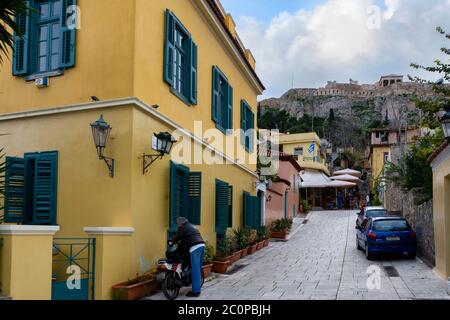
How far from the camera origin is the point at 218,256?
532 inches

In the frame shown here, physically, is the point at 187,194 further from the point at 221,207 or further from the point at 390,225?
the point at 390,225

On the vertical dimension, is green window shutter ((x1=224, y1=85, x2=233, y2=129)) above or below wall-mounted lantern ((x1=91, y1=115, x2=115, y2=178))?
above

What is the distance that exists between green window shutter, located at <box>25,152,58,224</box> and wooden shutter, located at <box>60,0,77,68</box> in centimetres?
185

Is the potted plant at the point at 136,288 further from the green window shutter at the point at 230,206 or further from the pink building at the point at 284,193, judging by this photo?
the pink building at the point at 284,193

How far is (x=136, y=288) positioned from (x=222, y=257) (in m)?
4.79

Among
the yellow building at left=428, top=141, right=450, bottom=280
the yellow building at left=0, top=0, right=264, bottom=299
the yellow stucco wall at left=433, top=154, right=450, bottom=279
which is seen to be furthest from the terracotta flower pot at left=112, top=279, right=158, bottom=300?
the yellow stucco wall at left=433, top=154, right=450, bottom=279

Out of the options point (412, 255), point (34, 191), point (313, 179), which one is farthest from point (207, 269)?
point (313, 179)

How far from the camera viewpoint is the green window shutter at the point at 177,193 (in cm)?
1101

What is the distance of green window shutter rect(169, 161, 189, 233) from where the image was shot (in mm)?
11008

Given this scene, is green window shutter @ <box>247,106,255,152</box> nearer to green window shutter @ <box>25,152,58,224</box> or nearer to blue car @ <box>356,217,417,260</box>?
blue car @ <box>356,217,417,260</box>

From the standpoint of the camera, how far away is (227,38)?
15.4 m

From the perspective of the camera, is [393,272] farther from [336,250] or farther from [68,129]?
[68,129]

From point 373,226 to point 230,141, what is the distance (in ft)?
17.0
